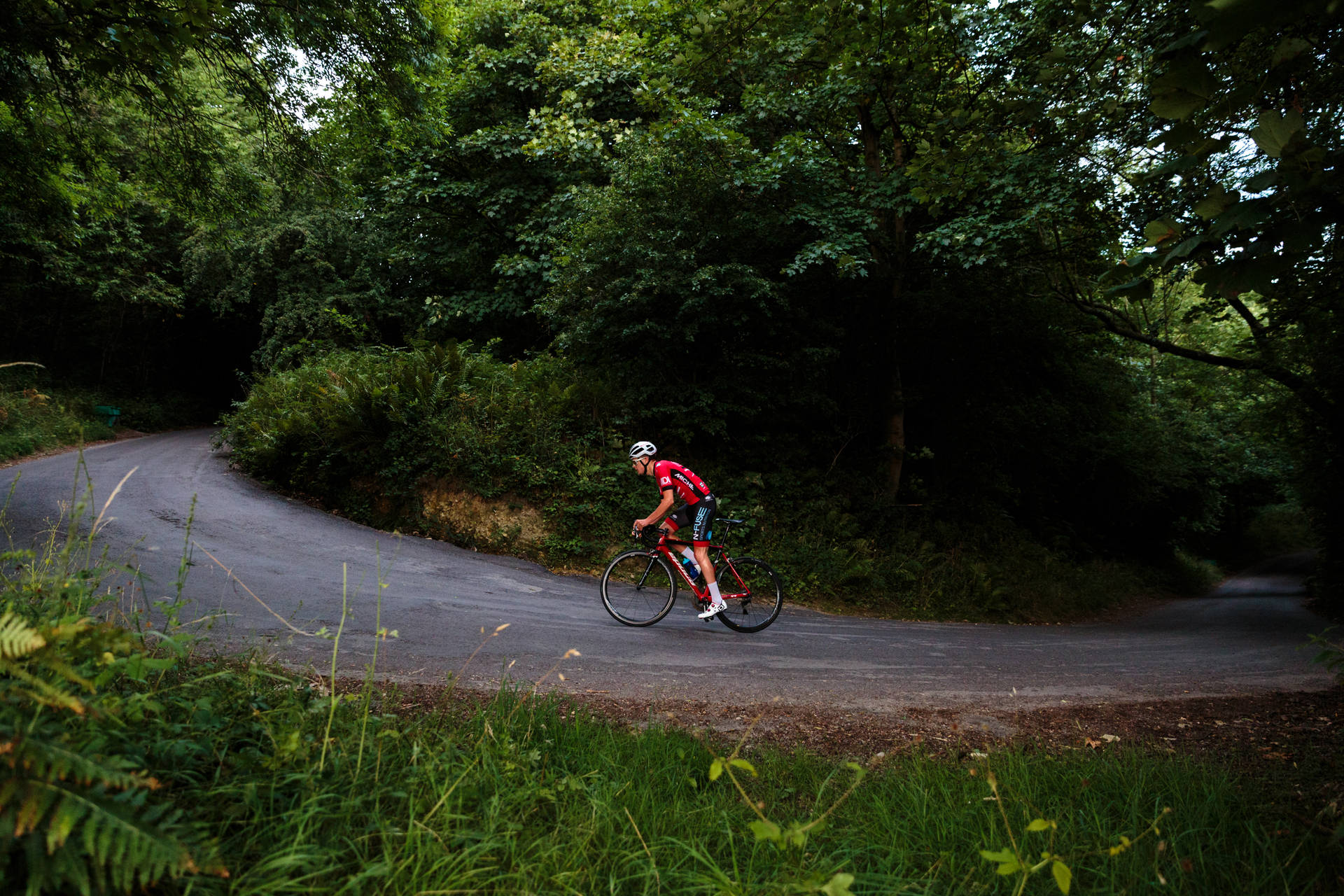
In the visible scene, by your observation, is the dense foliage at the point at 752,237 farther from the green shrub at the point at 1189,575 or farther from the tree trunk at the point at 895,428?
the green shrub at the point at 1189,575

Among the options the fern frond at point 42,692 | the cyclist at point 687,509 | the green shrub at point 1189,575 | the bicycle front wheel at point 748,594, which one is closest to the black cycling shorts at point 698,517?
the cyclist at point 687,509

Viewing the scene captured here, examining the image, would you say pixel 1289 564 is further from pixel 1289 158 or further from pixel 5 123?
pixel 5 123

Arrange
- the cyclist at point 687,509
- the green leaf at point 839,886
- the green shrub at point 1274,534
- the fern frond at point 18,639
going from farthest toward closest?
the green shrub at point 1274,534 → the cyclist at point 687,509 → the green leaf at point 839,886 → the fern frond at point 18,639

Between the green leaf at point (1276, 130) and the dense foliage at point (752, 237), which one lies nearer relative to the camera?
the green leaf at point (1276, 130)

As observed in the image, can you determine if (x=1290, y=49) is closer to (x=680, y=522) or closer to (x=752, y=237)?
(x=680, y=522)

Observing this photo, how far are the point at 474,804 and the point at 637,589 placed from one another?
511 centimetres

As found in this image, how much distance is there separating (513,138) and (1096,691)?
15.6 metres

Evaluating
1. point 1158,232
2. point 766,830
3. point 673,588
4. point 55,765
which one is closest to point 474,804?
point 766,830

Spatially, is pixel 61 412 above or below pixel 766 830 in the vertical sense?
above

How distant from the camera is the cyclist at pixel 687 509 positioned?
7.53 m

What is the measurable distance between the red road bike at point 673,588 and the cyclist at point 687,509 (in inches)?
4.9

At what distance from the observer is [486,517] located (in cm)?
1095

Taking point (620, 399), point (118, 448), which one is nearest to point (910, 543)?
point (620, 399)

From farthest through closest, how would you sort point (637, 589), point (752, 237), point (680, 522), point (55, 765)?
point (752, 237), point (680, 522), point (637, 589), point (55, 765)
